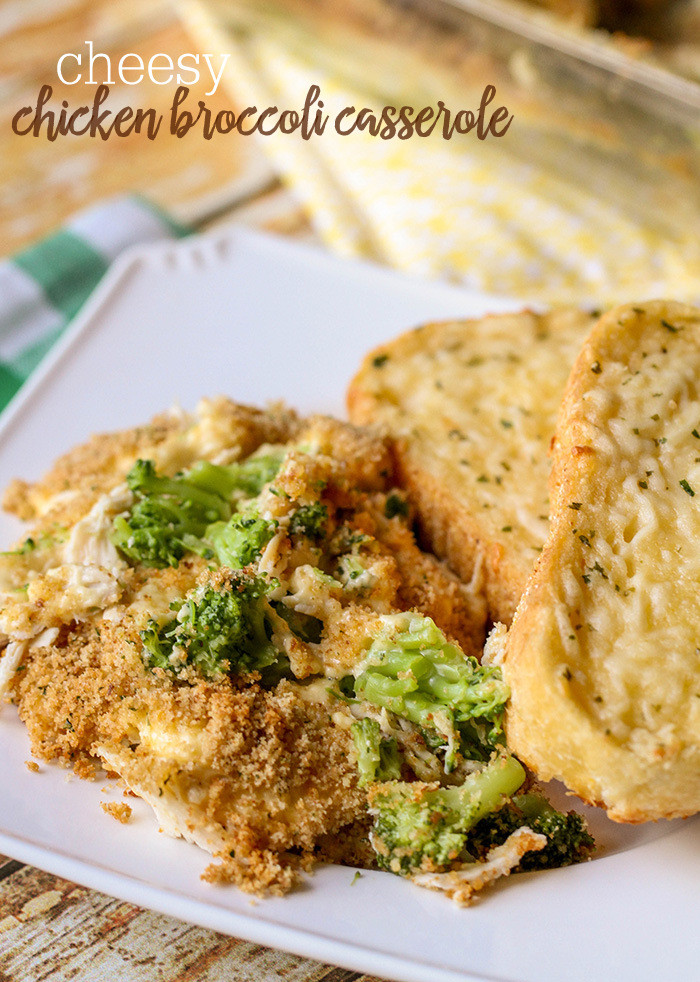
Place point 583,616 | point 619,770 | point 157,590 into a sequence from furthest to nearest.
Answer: point 157,590 → point 583,616 → point 619,770

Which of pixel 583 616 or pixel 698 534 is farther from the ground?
pixel 698 534

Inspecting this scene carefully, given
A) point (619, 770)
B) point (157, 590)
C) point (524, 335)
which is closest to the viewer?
point (619, 770)

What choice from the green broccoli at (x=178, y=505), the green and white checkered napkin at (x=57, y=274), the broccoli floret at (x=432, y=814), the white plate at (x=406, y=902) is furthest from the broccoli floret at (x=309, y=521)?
the green and white checkered napkin at (x=57, y=274)

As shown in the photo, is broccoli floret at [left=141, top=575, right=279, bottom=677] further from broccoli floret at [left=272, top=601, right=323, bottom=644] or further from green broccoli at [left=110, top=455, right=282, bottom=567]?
green broccoli at [left=110, top=455, right=282, bottom=567]

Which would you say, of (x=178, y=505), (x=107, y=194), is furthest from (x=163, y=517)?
(x=107, y=194)

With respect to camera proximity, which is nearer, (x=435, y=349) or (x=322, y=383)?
(x=435, y=349)

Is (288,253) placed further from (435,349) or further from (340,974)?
(340,974)

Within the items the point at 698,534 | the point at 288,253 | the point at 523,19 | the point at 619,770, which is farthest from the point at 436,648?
the point at 523,19

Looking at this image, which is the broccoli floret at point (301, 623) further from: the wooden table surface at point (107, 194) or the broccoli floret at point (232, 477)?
the wooden table surface at point (107, 194)
